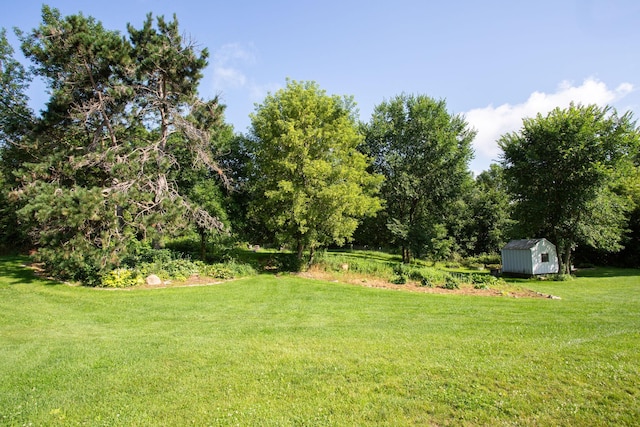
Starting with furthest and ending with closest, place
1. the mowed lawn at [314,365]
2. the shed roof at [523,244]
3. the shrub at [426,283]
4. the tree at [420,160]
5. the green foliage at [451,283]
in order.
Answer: the tree at [420,160], the shed roof at [523,244], the shrub at [426,283], the green foliage at [451,283], the mowed lawn at [314,365]

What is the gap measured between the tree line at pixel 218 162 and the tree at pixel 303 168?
0.08 m

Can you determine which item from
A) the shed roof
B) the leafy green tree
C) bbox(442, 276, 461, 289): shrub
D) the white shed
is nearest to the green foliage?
bbox(442, 276, 461, 289): shrub

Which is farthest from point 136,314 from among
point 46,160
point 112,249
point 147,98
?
point 147,98

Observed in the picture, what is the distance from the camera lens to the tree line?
12664 mm

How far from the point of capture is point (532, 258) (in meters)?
23.5

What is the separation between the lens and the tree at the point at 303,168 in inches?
661

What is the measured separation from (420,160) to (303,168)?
1446 centimetres

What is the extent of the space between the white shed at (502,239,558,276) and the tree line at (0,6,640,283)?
3.19ft

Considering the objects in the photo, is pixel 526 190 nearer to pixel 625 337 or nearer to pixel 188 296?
pixel 625 337

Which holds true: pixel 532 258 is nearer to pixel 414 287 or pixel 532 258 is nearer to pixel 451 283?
pixel 451 283

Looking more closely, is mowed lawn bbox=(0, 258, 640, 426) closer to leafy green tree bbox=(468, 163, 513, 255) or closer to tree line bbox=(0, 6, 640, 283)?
tree line bbox=(0, 6, 640, 283)

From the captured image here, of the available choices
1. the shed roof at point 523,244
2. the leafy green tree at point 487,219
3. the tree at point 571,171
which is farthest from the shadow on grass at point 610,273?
the leafy green tree at point 487,219

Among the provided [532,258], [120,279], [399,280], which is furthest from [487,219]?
[120,279]

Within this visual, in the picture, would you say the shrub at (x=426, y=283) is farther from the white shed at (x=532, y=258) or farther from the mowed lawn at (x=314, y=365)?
the white shed at (x=532, y=258)
